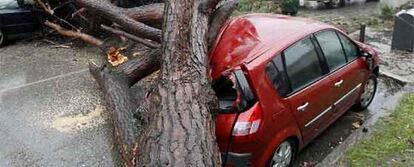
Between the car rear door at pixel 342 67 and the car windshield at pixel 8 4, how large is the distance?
24.4 ft

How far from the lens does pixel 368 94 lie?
663cm

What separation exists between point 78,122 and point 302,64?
317cm

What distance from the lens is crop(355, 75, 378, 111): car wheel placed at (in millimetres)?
6488

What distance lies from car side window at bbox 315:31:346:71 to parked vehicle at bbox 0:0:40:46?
284 inches

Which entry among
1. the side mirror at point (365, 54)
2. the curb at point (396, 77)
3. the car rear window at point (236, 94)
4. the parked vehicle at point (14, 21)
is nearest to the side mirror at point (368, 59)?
the side mirror at point (365, 54)

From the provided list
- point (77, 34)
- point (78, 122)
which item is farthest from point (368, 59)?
point (77, 34)

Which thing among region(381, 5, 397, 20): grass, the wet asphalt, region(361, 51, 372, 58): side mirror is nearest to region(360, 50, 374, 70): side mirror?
region(361, 51, 372, 58): side mirror

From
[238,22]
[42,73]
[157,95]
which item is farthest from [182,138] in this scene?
[42,73]

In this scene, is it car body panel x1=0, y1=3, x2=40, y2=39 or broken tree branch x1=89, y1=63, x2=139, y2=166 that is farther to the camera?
car body panel x1=0, y1=3, x2=40, y2=39

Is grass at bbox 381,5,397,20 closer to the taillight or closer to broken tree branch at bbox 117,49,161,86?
broken tree branch at bbox 117,49,161,86

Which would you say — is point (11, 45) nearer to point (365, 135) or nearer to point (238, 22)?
point (238, 22)

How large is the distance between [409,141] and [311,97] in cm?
154

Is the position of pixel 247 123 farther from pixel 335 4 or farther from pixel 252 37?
pixel 335 4

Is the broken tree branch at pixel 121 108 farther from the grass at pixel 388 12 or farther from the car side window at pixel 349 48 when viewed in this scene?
the grass at pixel 388 12
